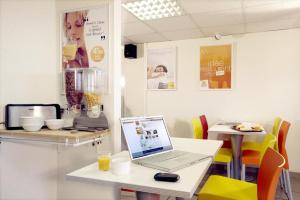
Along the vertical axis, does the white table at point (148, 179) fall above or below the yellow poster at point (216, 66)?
below

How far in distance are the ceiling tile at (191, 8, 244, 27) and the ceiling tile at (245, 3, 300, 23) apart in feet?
0.37

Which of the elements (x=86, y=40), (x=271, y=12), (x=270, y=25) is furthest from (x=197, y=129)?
(x=86, y=40)

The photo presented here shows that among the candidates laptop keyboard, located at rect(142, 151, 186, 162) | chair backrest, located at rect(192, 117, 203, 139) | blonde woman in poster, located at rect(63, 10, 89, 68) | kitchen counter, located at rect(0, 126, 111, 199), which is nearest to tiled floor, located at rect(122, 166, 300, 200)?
chair backrest, located at rect(192, 117, 203, 139)

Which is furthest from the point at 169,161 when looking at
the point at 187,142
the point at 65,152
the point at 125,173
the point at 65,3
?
the point at 65,3

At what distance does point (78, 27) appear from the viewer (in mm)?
2146

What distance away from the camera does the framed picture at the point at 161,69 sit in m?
4.65

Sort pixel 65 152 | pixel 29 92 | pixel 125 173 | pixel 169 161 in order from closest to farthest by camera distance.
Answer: pixel 125 173, pixel 169 161, pixel 29 92, pixel 65 152

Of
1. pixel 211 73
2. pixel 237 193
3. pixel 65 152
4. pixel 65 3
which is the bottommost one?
pixel 237 193

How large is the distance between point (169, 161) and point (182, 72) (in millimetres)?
3205

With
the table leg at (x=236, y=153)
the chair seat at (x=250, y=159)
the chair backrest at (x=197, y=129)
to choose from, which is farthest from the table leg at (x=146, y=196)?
the chair backrest at (x=197, y=129)

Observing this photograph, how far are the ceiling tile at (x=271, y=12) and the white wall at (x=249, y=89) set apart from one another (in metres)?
0.69

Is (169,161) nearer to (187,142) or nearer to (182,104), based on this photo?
(187,142)

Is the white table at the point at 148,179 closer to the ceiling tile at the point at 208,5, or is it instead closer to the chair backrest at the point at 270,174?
the chair backrest at the point at 270,174

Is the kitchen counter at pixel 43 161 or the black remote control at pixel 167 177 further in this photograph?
the kitchen counter at pixel 43 161
